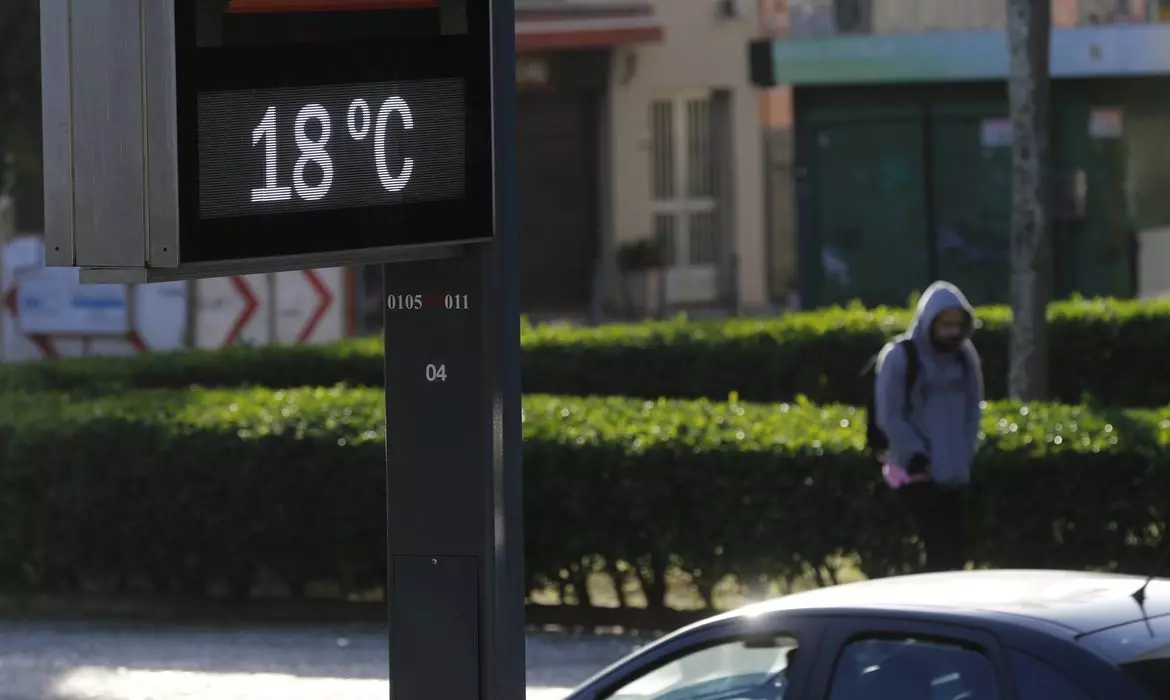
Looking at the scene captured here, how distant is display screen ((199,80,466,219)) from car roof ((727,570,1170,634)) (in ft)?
5.92

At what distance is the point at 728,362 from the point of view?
1488 centimetres

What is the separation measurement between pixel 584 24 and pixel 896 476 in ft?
70.1

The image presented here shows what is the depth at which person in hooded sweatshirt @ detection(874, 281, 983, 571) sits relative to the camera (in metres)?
8.59

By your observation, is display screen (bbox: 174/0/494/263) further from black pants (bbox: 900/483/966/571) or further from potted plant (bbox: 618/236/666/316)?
potted plant (bbox: 618/236/666/316)

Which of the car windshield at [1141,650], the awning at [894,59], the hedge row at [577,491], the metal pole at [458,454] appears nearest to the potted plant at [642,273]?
the awning at [894,59]

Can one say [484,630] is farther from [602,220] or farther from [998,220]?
[602,220]

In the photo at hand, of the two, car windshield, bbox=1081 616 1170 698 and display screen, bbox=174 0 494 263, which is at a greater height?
display screen, bbox=174 0 494 263

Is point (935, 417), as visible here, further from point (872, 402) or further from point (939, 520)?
point (939, 520)

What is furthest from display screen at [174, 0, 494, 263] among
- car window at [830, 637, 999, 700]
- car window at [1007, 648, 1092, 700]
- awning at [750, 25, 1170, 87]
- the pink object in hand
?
awning at [750, 25, 1170, 87]

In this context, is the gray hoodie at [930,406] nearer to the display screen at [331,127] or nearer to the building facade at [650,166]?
the display screen at [331,127]

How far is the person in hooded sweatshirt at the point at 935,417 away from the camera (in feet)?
28.2

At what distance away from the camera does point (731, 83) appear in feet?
102

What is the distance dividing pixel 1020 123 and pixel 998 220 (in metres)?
9.39

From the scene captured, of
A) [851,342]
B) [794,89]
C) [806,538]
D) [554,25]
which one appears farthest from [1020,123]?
[554,25]
